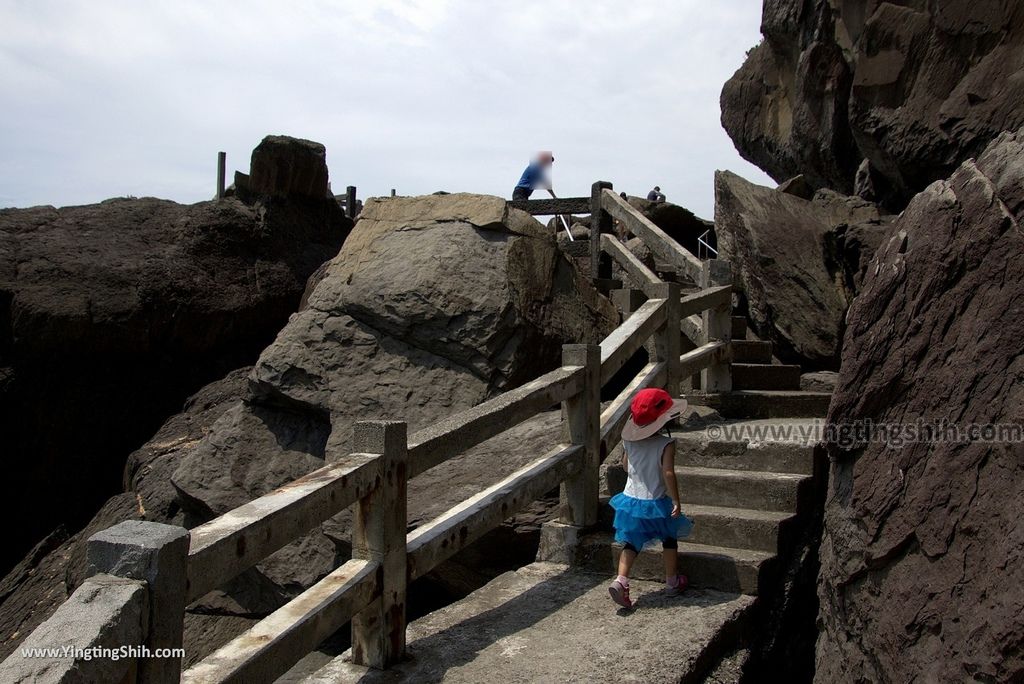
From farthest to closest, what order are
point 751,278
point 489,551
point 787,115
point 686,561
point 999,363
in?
point 787,115 → point 751,278 → point 489,551 → point 686,561 → point 999,363

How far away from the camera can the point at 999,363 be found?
3.49 meters

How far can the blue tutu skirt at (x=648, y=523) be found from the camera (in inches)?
181

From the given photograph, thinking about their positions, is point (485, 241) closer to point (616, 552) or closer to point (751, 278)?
point (751, 278)

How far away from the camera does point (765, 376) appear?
7.68 metres

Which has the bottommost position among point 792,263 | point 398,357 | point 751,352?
point 398,357

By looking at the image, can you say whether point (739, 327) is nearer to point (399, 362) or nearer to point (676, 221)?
point (399, 362)

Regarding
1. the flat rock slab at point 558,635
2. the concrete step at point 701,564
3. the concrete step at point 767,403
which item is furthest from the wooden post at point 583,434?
the concrete step at point 767,403

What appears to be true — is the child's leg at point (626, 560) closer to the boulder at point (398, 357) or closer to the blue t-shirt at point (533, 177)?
the boulder at point (398, 357)

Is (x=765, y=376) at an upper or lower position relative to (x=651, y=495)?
upper

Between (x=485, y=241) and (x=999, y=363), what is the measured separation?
512 cm

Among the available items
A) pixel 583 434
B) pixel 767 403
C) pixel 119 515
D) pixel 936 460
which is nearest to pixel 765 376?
pixel 767 403

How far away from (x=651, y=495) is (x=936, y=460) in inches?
55.9

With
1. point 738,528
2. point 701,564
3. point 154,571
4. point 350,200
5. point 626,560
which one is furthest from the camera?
point 350,200

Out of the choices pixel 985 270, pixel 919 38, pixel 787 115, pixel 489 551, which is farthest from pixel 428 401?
pixel 787 115
